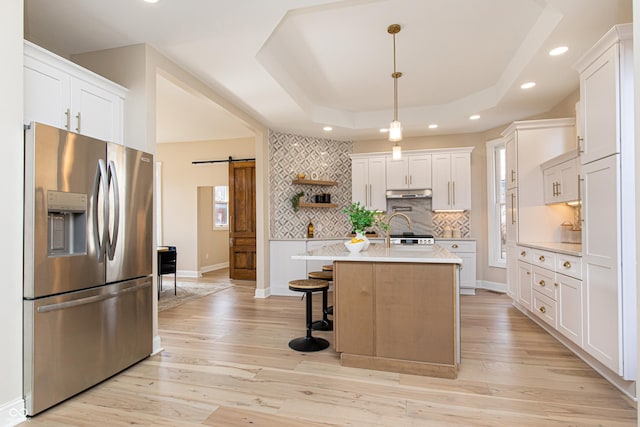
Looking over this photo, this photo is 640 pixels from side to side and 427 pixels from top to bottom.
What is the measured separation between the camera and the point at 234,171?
7.20m

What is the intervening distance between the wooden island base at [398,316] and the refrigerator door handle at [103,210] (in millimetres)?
1782

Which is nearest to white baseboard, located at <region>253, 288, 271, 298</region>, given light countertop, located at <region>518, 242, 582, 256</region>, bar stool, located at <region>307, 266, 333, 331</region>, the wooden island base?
bar stool, located at <region>307, 266, 333, 331</region>

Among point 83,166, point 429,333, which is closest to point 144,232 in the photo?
point 83,166

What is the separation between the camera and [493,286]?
5.75 m

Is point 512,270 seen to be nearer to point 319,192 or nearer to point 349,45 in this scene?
point 319,192

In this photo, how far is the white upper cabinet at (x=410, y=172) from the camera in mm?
5906

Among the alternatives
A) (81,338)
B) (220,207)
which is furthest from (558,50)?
(220,207)

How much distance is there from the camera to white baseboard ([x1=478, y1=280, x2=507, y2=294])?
18.3ft

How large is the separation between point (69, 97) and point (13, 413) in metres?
→ 2.10

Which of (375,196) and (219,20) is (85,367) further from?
(375,196)

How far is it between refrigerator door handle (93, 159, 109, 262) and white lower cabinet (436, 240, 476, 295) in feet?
16.0

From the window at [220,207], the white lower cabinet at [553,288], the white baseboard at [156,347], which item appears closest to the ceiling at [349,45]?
the white lower cabinet at [553,288]

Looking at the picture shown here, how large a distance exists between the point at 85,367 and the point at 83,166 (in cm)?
139

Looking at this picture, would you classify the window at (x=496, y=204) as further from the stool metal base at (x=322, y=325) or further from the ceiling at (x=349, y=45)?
the stool metal base at (x=322, y=325)
